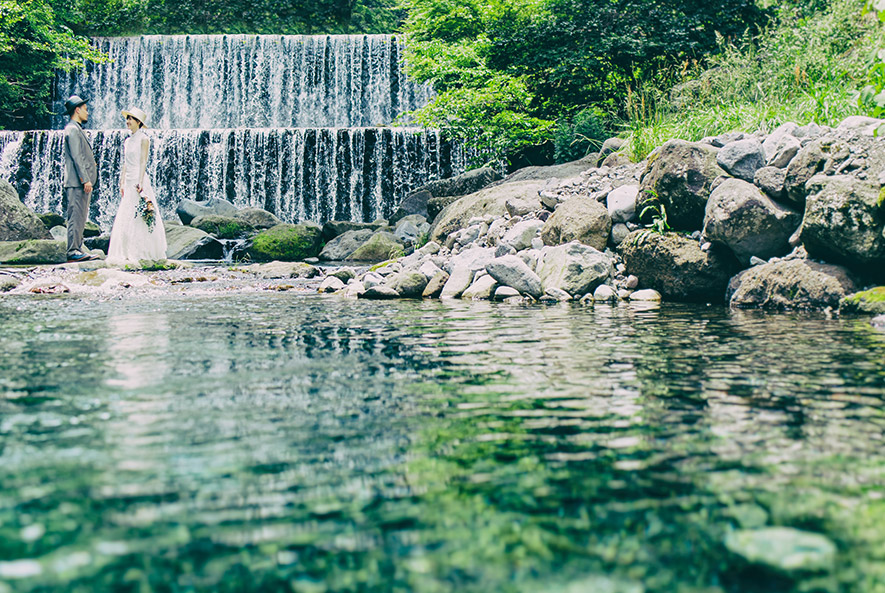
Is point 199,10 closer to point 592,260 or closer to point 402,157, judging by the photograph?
point 402,157

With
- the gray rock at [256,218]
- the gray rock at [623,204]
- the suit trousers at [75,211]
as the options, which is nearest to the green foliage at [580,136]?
the gray rock at [623,204]

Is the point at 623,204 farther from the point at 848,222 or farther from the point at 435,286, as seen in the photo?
the point at 848,222

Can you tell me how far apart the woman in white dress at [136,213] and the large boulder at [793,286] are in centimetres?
857

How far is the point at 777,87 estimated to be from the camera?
11.7m

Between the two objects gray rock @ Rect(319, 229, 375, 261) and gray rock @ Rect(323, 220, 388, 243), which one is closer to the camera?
gray rock @ Rect(319, 229, 375, 261)

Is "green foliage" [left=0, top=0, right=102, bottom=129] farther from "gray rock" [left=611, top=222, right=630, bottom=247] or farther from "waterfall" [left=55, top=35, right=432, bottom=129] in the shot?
"gray rock" [left=611, top=222, right=630, bottom=247]

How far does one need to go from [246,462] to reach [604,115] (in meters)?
17.0

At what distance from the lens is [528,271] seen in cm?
831

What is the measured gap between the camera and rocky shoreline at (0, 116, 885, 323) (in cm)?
628

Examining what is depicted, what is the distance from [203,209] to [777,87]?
48.8 ft

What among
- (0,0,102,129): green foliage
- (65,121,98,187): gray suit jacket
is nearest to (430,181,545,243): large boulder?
(65,121,98,187): gray suit jacket

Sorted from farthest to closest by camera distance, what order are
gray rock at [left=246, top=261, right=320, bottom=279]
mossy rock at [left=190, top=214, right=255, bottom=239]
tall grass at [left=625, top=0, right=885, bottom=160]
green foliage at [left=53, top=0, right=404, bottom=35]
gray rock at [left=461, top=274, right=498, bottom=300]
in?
green foliage at [left=53, top=0, right=404, bottom=35] < mossy rock at [left=190, top=214, right=255, bottom=239] < gray rock at [left=246, top=261, right=320, bottom=279] < tall grass at [left=625, top=0, right=885, bottom=160] < gray rock at [left=461, top=274, right=498, bottom=300]

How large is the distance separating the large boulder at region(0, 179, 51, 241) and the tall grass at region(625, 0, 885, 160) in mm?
13809

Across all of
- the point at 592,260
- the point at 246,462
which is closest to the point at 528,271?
the point at 592,260
